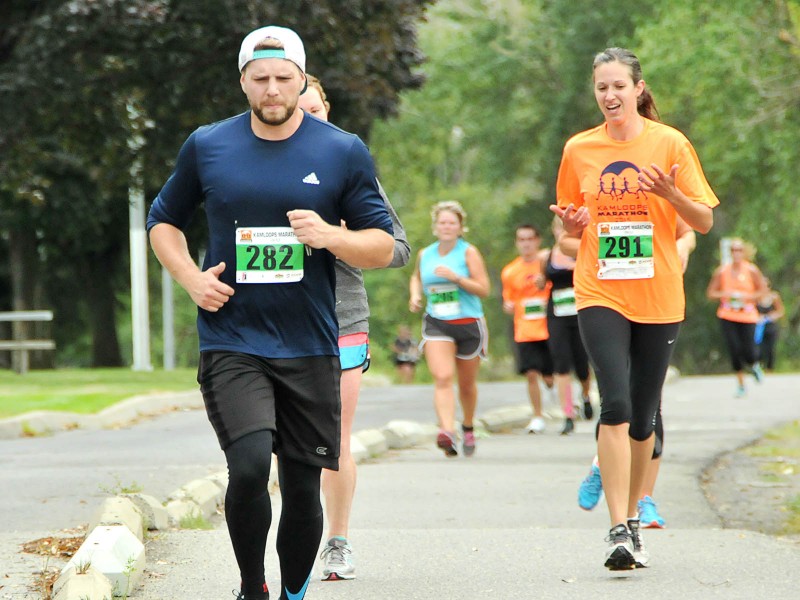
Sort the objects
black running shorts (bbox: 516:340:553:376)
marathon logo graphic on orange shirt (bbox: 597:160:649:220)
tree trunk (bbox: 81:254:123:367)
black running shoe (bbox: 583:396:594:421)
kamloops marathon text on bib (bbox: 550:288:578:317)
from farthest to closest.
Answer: tree trunk (bbox: 81:254:123:367), black running shoe (bbox: 583:396:594:421), black running shorts (bbox: 516:340:553:376), kamloops marathon text on bib (bbox: 550:288:578:317), marathon logo graphic on orange shirt (bbox: 597:160:649:220)

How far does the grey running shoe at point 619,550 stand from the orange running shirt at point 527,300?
9.32m

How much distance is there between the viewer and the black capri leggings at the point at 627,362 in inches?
273

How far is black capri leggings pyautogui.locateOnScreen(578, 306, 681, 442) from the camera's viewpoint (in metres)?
6.94

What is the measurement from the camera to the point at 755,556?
23.4ft

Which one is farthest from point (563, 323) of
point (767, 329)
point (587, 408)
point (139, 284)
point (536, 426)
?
point (767, 329)

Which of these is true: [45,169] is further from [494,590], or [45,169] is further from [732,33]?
[494,590]

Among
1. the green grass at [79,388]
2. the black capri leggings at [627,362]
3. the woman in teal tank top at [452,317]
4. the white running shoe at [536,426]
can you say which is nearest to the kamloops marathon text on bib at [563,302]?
the white running shoe at [536,426]

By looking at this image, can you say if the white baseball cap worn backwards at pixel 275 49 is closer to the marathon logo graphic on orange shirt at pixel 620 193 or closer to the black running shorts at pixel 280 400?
the black running shorts at pixel 280 400

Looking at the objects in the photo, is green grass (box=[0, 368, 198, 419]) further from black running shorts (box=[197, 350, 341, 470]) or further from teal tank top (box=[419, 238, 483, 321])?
black running shorts (box=[197, 350, 341, 470])

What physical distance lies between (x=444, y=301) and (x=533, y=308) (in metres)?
3.58

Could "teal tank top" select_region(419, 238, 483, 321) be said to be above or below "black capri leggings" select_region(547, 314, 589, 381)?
above

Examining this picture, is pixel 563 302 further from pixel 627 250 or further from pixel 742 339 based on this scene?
pixel 627 250

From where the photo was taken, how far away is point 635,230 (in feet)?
23.1

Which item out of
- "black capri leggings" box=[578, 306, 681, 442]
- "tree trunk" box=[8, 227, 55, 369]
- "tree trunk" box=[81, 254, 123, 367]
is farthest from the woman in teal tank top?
"tree trunk" box=[81, 254, 123, 367]
